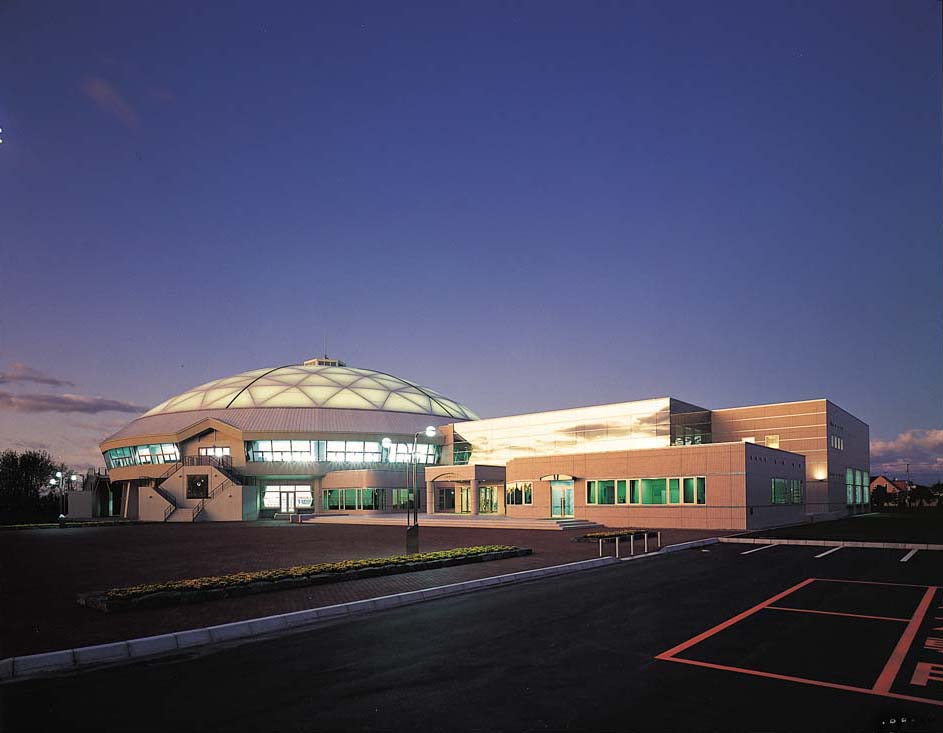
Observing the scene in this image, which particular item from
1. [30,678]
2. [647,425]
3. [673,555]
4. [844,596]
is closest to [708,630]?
[844,596]

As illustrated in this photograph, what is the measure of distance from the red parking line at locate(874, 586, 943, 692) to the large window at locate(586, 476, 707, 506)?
25279 millimetres

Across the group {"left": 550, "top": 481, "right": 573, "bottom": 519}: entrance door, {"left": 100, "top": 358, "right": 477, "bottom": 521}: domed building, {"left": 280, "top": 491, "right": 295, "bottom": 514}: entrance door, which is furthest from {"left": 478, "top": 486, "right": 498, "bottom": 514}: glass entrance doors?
{"left": 280, "top": 491, "right": 295, "bottom": 514}: entrance door

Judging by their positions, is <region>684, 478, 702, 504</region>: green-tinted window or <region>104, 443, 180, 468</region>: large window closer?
<region>684, 478, 702, 504</region>: green-tinted window

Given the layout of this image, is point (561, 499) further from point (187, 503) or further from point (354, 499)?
point (187, 503)

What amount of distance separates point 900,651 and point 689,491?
3059 cm

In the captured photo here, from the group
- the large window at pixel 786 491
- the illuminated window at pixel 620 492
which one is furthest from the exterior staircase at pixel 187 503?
the large window at pixel 786 491

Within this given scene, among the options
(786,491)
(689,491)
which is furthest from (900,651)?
(786,491)

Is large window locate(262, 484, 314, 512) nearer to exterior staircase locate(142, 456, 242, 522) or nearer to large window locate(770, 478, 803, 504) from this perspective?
exterior staircase locate(142, 456, 242, 522)

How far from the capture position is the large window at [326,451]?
7456 cm

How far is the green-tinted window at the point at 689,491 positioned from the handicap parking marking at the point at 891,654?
24.8m

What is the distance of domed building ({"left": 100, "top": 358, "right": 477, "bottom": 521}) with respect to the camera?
65000 mm

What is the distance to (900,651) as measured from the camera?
1036 centimetres

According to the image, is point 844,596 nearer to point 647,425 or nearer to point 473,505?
point 647,425

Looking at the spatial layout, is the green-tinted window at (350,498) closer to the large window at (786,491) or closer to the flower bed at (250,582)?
the large window at (786,491)
